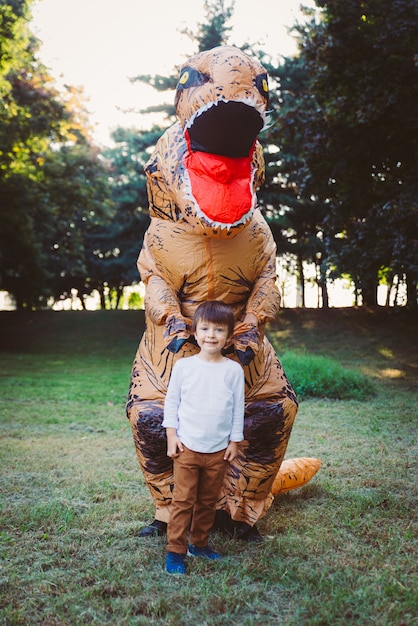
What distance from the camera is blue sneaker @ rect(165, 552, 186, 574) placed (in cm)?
252

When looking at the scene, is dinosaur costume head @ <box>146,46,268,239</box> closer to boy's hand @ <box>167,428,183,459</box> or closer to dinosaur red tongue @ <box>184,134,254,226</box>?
dinosaur red tongue @ <box>184,134,254,226</box>

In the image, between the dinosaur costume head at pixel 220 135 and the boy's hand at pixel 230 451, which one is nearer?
the dinosaur costume head at pixel 220 135

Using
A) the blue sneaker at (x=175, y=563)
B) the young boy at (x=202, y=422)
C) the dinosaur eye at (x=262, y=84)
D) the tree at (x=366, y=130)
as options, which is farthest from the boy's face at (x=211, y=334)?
the tree at (x=366, y=130)

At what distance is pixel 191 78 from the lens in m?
2.58

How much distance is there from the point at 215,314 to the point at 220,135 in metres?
0.77

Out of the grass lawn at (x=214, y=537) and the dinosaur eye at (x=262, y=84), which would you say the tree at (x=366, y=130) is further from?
the dinosaur eye at (x=262, y=84)

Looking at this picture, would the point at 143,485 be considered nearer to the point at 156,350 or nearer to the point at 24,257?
the point at 156,350

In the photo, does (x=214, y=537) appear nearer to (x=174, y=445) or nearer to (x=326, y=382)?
(x=174, y=445)

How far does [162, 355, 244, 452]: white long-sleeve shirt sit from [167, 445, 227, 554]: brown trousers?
49 mm

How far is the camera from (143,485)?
403 centimetres

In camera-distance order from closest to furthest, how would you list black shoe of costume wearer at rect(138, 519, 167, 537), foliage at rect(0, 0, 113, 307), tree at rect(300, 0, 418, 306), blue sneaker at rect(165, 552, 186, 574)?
blue sneaker at rect(165, 552, 186, 574), black shoe of costume wearer at rect(138, 519, 167, 537), tree at rect(300, 0, 418, 306), foliage at rect(0, 0, 113, 307)

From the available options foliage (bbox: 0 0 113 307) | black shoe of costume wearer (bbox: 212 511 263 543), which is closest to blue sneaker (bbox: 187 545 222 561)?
black shoe of costume wearer (bbox: 212 511 263 543)

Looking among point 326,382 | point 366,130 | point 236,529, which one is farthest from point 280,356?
point 236,529

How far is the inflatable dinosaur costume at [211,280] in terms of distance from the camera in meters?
2.53
